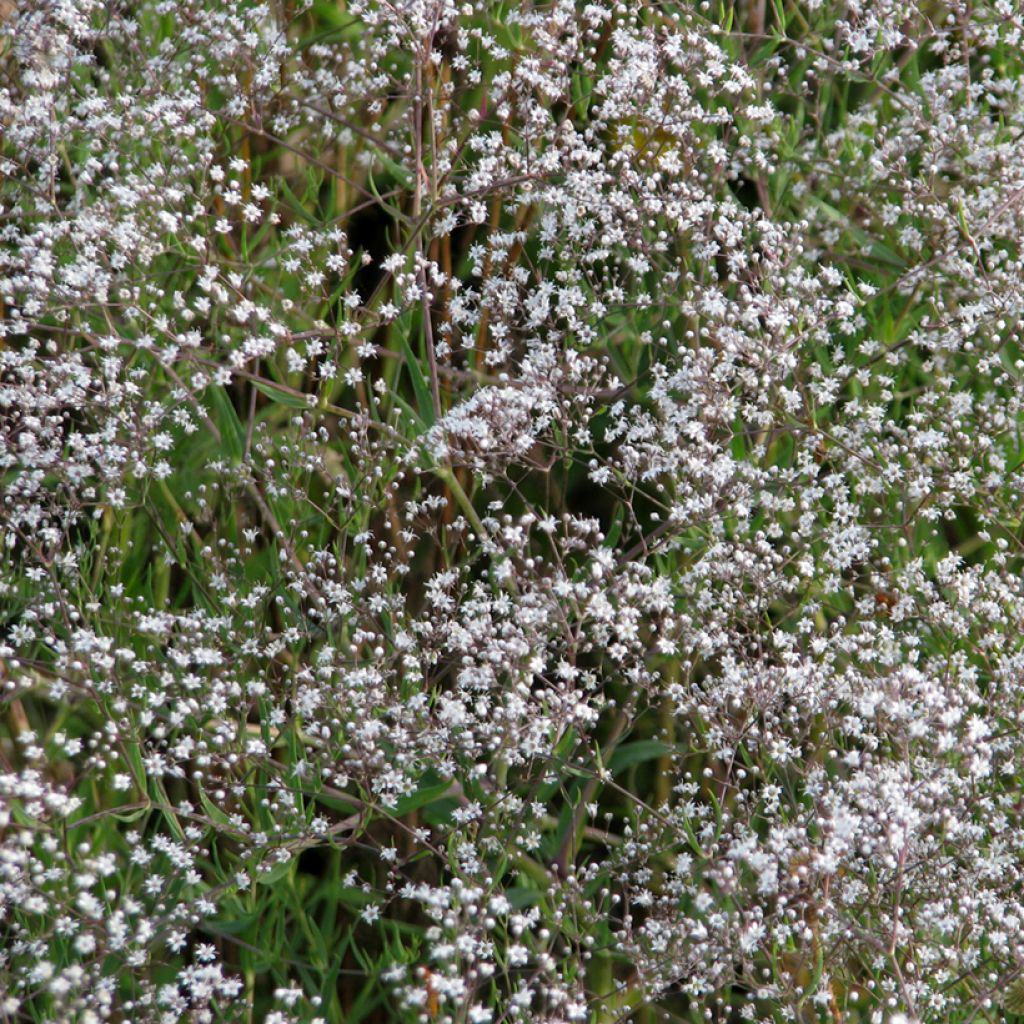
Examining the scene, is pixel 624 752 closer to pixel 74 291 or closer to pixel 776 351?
pixel 776 351

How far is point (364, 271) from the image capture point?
3850 millimetres

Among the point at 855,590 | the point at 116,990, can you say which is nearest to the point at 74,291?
the point at 116,990

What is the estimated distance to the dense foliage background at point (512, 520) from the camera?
2838 millimetres

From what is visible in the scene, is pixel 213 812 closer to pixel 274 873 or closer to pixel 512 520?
pixel 274 873

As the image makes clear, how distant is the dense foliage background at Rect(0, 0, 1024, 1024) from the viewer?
9.31ft

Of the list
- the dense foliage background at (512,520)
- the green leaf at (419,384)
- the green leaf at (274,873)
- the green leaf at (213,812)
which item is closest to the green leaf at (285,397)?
the dense foliage background at (512,520)

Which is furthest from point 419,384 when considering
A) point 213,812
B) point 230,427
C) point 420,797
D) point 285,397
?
point 213,812

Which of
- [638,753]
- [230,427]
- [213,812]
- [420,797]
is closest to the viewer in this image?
[213,812]

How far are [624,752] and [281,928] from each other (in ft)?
3.14

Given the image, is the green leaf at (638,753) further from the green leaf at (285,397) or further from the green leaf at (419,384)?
the green leaf at (285,397)

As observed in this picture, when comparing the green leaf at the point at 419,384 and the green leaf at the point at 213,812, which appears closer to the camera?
the green leaf at the point at 213,812

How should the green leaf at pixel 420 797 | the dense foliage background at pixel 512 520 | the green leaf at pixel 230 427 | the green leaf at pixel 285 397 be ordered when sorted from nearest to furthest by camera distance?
the dense foliage background at pixel 512 520 < the green leaf at pixel 420 797 < the green leaf at pixel 285 397 < the green leaf at pixel 230 427

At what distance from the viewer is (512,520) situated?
343cm

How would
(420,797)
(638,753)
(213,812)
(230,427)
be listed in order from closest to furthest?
(213,812) → (420,797) → (638,753) → (230,427)
